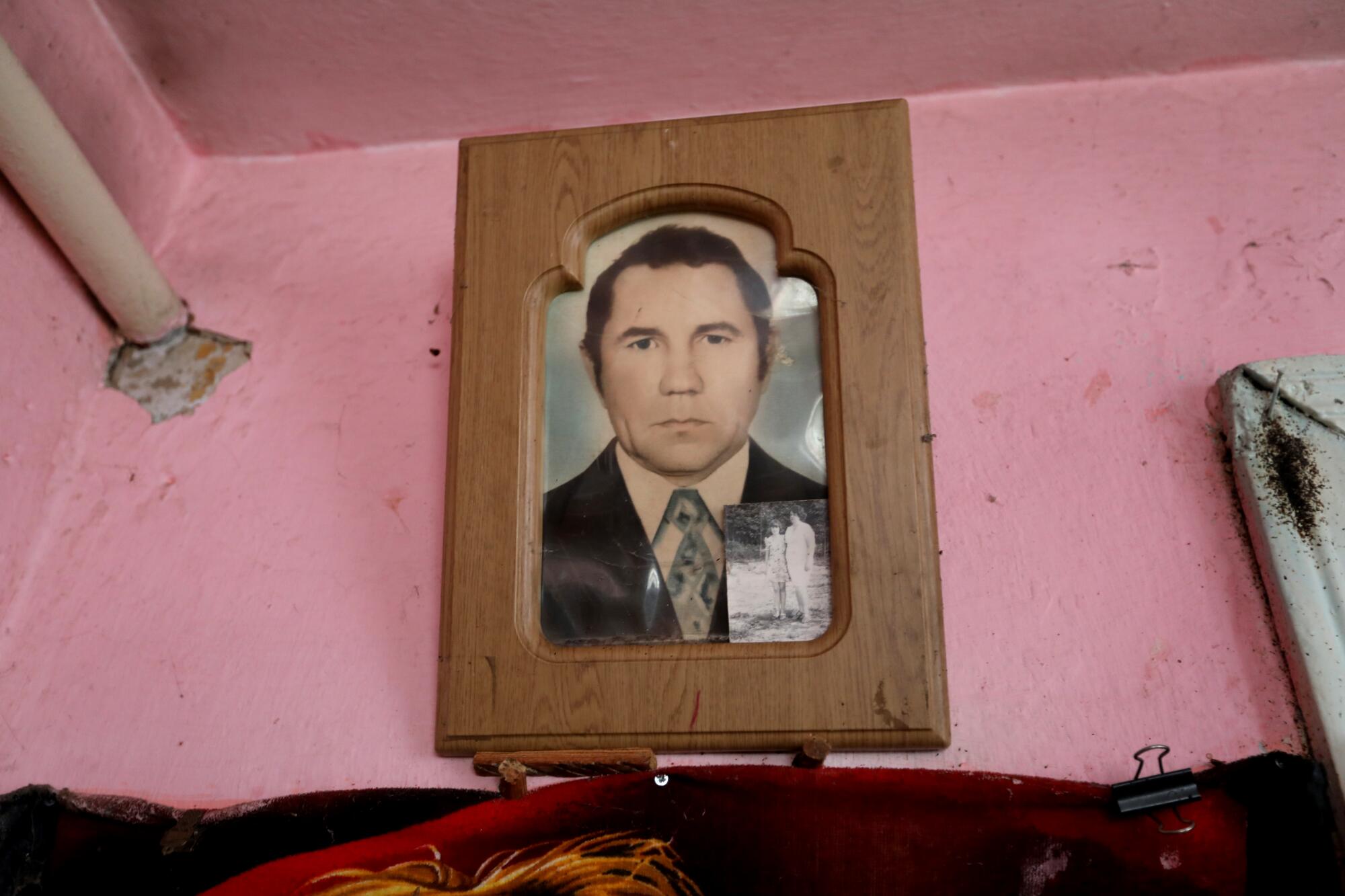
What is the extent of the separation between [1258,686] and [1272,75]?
0.73 metres

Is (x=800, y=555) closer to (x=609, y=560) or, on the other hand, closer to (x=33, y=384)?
(x=609, y=560)

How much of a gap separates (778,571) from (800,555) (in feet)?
0.08

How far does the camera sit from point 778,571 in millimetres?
1000

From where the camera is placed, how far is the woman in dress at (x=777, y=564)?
39.1 inches

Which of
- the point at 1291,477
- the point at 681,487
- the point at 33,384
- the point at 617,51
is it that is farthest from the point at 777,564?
the point at 33,384

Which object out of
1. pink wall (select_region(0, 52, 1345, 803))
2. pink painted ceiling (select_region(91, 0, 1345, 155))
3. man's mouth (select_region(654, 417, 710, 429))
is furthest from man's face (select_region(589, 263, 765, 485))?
pink painted ceiling (select_region(91, 0, 1345, 155))

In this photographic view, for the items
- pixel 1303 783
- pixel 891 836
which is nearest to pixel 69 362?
pixel 891 836

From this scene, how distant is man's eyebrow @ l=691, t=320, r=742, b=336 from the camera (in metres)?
1.09

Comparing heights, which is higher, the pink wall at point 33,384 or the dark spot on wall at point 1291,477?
the pink wall at point 33,384

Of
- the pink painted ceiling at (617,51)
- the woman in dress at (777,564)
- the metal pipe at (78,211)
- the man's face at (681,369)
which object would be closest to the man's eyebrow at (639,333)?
the man's face at (681,369)

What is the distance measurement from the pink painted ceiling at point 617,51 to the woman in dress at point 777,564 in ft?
1.95

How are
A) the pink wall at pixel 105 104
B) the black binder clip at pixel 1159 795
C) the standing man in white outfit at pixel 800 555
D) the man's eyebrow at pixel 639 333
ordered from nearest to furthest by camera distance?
the black binder clip at pixel 1159 795, the standing man in white outfit at pixel 800 555, the man's eyebrow at pixel 639 333, the pink wall at pixel 105 104

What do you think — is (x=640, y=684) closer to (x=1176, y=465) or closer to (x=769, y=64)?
(x=1176, y=465)

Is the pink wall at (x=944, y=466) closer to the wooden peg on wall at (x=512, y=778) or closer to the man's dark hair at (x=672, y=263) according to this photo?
the wooden peg on wall at (x=512, y=778)
